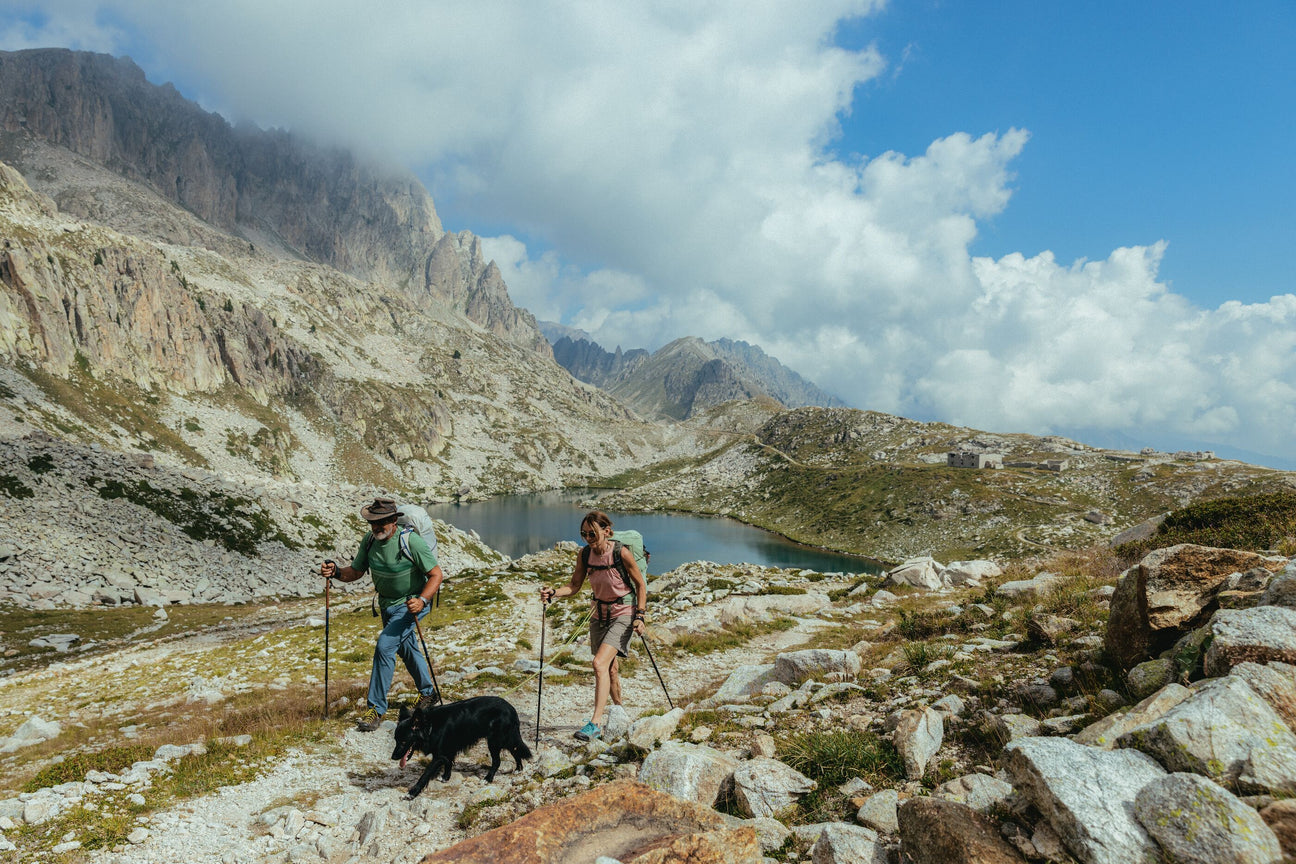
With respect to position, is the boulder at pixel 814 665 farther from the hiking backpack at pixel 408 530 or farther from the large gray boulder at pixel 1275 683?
the hiking backpack at pixel 408 530

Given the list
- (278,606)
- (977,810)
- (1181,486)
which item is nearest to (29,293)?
(278,606)

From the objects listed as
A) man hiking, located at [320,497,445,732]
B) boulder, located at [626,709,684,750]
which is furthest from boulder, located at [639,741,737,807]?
man hiking, located at [320,497,445,732]

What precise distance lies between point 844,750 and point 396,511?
8.27 metres

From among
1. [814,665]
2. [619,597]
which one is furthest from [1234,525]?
[619,597]

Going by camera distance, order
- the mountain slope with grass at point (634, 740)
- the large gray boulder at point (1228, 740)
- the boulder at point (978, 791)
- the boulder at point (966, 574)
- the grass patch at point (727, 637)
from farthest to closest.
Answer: the boulder at point (966, 574) < the grass patch at point (727, 637) < the mountain slope with grass at point (634, 740) < the boulder at point (978, 791) < the large gray boulder at point (1228, 740)

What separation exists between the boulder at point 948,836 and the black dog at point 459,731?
5703 millimetres

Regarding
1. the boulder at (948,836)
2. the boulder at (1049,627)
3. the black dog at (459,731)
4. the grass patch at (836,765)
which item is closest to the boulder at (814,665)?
the boulder at (1049,627)

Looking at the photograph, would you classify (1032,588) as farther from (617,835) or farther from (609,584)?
(617,835)

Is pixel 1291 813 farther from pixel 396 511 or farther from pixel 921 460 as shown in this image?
pixel 921 460

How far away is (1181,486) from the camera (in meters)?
91.1

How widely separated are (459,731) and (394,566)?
324cm

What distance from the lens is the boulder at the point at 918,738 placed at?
564 centimetres

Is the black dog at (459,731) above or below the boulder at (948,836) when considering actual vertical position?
below

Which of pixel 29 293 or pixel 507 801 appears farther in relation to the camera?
pixel 29 293
